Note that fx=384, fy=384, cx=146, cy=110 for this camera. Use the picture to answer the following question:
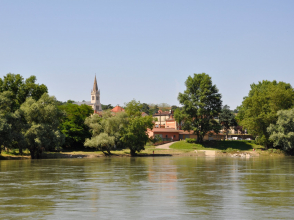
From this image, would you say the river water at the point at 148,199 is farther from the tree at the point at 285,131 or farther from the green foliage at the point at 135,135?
the tree at the point at 285,131

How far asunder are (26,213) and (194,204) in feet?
28.6

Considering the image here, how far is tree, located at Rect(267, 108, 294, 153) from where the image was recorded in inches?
3135

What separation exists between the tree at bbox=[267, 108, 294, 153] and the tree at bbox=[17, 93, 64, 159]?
1754 inches

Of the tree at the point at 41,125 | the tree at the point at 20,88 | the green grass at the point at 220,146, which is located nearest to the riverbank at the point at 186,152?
the green grass at the point at 220,146

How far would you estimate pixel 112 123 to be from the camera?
81.2 m

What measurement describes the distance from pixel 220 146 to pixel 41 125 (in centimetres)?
5240

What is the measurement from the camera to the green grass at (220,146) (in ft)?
327

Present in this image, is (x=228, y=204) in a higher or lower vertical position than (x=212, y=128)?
lower

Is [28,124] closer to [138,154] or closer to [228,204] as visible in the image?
[138,154]

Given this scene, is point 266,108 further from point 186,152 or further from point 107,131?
point 107,131

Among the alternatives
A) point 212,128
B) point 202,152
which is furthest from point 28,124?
point 212,128

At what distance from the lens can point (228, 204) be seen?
20.8 m

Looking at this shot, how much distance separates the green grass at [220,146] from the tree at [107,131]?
23.8 metres

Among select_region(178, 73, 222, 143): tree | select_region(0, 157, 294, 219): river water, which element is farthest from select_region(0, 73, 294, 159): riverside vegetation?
select_region(0, 157, 294, 219): river water
